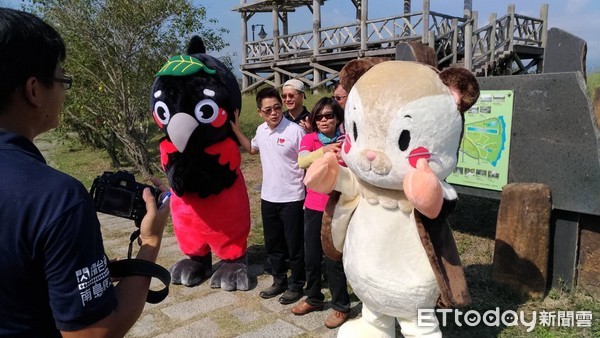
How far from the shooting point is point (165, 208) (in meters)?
1.63

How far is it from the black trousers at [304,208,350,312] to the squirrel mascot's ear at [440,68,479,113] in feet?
4.24

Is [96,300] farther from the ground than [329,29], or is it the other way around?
[329,29]

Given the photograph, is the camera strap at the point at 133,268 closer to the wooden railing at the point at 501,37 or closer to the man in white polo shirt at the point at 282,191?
the man in white polo shirt at the point at 282,191

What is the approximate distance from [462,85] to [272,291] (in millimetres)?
2278

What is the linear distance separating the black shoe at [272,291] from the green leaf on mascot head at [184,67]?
1811mm

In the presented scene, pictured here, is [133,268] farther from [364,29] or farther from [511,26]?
[364,29]

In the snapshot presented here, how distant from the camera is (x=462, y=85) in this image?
2389 mm

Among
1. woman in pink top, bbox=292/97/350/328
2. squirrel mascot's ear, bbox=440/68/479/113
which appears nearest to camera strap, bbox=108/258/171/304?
squirrel mascot's ear, bbox=440/68/479/113

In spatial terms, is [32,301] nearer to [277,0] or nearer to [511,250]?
[511,250]

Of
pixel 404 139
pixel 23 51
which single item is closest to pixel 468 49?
pixel 404 139

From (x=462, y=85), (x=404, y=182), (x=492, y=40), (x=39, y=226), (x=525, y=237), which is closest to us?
(x=39, y=226)

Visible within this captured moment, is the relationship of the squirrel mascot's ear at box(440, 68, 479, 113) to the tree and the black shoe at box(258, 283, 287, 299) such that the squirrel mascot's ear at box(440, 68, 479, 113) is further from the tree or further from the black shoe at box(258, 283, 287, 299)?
the tree

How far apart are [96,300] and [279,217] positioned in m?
2.56

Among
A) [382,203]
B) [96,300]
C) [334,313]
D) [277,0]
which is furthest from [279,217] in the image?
[277,0]
